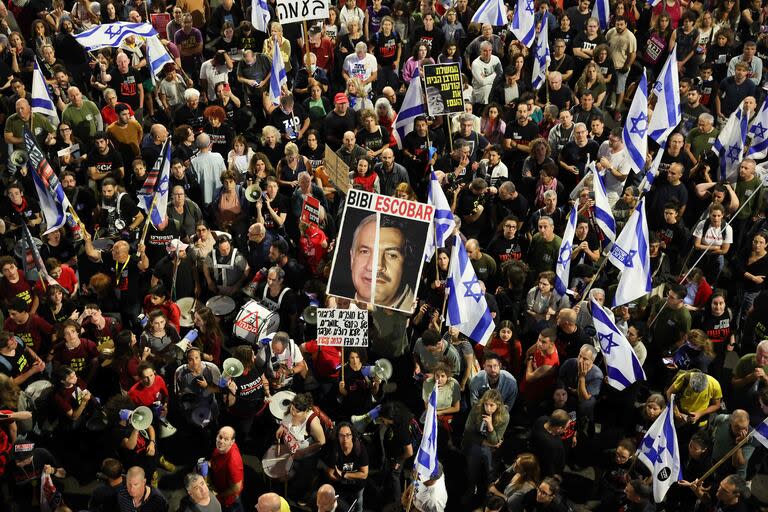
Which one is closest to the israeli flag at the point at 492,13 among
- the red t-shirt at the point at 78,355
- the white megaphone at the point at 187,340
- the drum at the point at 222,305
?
the drum at the point at 222,305

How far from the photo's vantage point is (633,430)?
12.1 metres

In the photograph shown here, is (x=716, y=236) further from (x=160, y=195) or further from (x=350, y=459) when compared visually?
(x=160, y=195)

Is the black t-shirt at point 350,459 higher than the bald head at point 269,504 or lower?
lower

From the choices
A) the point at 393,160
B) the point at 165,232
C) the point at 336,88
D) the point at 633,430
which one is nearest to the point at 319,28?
the point at 336,88

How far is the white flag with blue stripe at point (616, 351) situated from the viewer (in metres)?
11.4

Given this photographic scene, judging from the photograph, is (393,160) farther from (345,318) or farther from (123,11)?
(123,11)

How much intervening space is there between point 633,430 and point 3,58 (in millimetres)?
12167

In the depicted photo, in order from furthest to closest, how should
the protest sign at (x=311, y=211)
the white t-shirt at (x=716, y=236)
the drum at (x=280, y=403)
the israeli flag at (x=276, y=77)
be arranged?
the israeli flag at (x=276, y=77)
the protest sign at (x=311, y=211)
the white t-shirt at (x=716, y=236)
the drum at (x=280, y=403)

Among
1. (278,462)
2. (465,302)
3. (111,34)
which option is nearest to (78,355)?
(278,462)

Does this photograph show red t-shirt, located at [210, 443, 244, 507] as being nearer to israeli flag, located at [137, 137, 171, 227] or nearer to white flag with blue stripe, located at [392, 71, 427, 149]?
israeli flag, located at [137, 137, 171, 227]

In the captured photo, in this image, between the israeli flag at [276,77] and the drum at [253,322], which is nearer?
the drum at [253,322]

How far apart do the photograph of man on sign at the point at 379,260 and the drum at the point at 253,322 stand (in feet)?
4.25

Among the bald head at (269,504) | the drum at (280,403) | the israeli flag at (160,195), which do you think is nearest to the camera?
the bald head at (269,504)

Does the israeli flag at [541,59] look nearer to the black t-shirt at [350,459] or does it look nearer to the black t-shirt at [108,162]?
the black t-shirt at [108,162]
